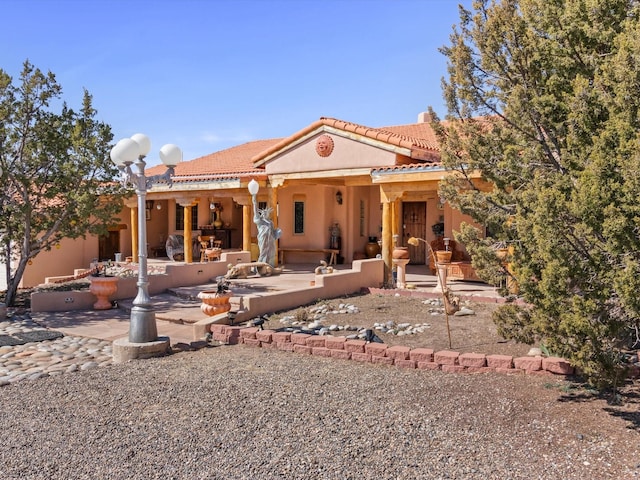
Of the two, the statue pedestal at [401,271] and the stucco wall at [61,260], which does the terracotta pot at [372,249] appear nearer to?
the statue pedestal at [401,271]

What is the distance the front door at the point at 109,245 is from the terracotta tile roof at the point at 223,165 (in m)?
2.95

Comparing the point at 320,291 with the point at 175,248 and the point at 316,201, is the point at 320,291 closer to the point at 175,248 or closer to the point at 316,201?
the point at 316,201

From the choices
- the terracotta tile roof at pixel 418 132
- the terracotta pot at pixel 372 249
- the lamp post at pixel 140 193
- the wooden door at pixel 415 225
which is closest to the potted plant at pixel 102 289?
the lamp post at pixel 140 193

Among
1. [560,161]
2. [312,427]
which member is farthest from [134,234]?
[560,161]

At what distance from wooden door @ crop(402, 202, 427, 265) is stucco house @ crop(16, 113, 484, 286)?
32 mm

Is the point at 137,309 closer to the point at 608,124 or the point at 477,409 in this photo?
the point at 477,409

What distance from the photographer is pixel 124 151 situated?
6695 mm

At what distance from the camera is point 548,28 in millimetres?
4379

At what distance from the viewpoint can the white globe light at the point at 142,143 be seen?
6875 millimetres

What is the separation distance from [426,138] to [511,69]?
11.6m

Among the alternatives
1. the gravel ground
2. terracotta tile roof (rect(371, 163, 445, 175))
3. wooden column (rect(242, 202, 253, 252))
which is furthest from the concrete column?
the gravel ground

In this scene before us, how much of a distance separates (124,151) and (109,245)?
1564cm

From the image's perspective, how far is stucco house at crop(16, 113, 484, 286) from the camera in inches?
521

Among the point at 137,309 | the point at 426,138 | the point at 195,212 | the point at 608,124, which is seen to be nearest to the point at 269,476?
the point at 608,124
